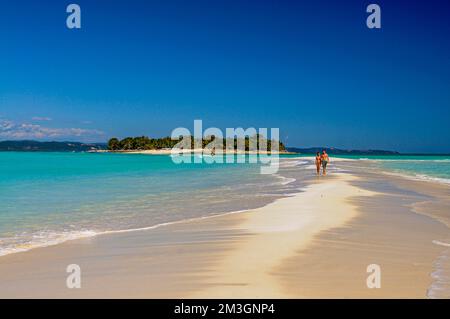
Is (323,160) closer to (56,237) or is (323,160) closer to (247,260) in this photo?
(56,237)

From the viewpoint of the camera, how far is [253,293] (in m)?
5.26

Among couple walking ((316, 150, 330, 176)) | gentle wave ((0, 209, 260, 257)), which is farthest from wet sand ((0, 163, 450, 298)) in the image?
couple walking ((316, 150, 330, 176))

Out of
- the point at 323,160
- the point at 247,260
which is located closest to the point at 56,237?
the point at 247,260

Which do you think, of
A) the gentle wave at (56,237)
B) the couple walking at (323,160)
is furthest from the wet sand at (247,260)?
the couple walking at (323,160)

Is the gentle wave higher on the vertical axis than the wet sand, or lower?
lower

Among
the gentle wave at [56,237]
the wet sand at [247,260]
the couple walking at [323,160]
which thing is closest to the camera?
the wet sand at [247,260]

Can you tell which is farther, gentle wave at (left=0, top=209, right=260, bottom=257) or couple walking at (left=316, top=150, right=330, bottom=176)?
couple walking at (left=316, top=150, right=330, bottom=176)

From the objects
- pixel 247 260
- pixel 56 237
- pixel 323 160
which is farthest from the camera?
pixel 323 160

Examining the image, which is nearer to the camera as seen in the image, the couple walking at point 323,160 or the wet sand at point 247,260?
the wet sand at point 247,260

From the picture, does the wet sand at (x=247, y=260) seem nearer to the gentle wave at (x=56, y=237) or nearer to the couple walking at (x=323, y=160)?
the gentle wave at (x=56, y=237)

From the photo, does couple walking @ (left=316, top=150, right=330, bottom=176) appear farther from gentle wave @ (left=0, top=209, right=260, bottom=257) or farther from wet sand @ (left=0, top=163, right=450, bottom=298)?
gentle wave @ (left=0, top=209, right=260, bottom=257)
